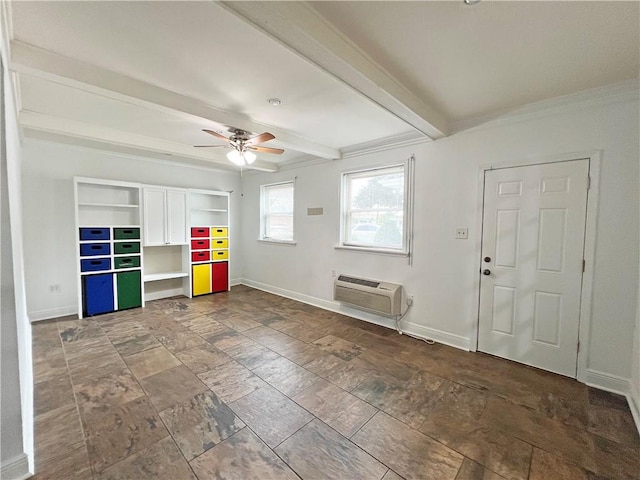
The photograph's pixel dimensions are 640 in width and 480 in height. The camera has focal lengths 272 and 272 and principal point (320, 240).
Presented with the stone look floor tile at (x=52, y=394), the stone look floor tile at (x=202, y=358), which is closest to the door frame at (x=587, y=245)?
the stone look floor tile at (x=202, y=358)

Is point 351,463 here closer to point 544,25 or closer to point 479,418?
point 479,418

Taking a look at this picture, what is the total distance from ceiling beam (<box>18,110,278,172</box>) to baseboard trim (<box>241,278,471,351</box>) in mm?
2794

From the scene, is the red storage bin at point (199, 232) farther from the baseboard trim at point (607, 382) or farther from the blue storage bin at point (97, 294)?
the baseboard trim at point (607, 382)

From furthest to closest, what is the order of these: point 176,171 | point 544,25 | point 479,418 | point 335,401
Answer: point 176,171 → point 335,401 → point 479,418 → point 544,25

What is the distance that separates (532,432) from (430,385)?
0.73 m

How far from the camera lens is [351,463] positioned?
1.64 meters

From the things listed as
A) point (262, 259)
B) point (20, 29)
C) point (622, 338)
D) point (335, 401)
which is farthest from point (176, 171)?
point (622, 338)

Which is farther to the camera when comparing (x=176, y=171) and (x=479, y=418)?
(x=176, y=171)

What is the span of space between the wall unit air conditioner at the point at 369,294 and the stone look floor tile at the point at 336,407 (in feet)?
4.81

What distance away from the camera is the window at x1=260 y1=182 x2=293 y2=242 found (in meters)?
5.37

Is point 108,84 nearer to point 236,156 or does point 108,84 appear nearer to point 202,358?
point 236,156

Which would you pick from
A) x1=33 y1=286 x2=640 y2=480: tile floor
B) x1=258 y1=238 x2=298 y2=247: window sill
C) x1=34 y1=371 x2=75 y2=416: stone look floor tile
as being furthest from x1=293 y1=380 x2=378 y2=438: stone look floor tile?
x1=258 y1=238 x2=298 y2=247: window sill

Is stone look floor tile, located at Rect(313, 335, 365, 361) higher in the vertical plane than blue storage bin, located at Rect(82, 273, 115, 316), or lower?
lower

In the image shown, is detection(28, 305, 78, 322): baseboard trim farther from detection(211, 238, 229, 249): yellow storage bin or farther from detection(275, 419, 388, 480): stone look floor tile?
detection(275, 419, 388, 480): stone look floor tile
